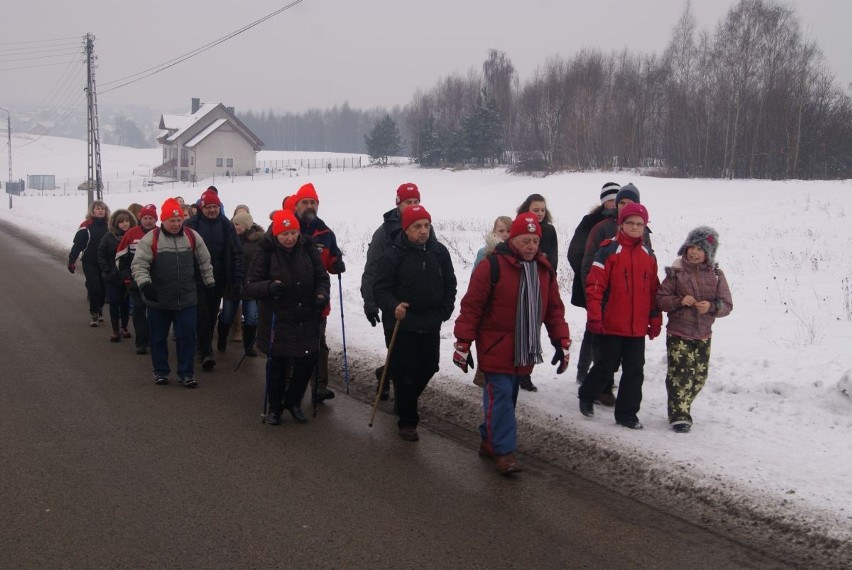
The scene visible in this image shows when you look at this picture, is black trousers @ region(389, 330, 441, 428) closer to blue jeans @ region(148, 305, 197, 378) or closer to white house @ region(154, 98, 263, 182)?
blue jeans @ region(148, 305, 197, 378)

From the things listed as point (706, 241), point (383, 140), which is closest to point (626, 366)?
point (706, 241)

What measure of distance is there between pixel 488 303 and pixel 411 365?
1.05 meters

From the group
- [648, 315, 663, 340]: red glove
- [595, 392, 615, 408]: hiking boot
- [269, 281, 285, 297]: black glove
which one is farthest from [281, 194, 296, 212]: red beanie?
[648, 315, 663, 340]: red glove

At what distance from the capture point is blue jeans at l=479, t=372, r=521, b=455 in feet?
18.0

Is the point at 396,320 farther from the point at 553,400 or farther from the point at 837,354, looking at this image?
the point at 837,354

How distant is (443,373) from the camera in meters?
8.31

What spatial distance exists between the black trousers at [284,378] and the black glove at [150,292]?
1959 millimetres

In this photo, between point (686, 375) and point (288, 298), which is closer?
point (686, 375)

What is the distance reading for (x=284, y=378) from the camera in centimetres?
673

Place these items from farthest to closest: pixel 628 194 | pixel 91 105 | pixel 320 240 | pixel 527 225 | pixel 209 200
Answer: pixel 91 105, pixel 209 200, pixel 320 240, pixel 628 194, pixel 527 225

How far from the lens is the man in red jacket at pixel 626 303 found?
631 cm

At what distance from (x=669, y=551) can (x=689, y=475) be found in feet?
3.88

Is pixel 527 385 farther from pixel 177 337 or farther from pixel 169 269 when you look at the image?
pixel 169 269

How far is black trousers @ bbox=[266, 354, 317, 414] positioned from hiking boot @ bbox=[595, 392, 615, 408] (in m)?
2.92
